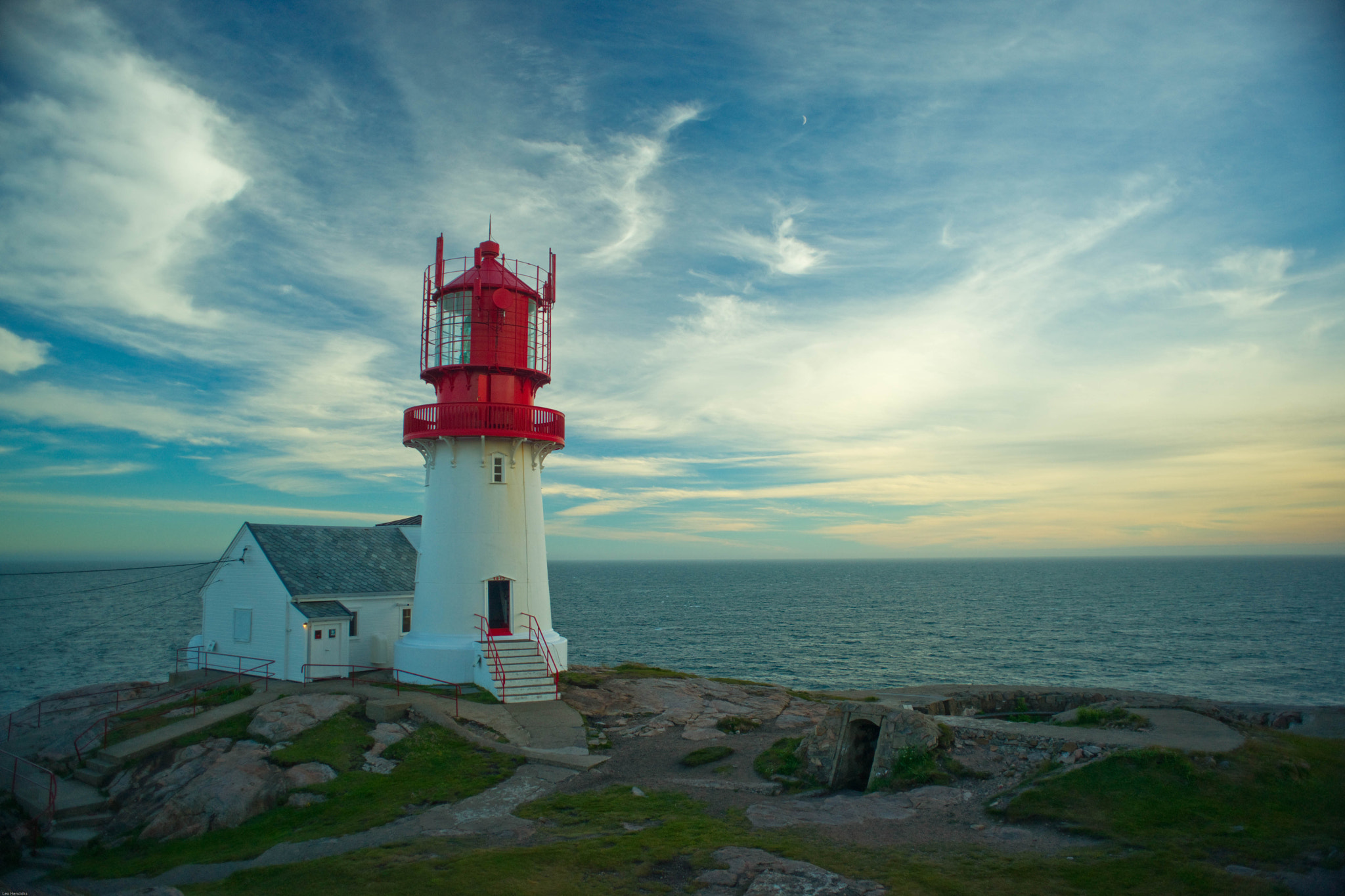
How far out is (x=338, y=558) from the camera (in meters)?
28.2

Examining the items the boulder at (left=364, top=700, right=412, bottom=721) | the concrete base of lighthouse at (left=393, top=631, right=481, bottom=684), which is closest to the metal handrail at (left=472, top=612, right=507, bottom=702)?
the concrete base of lighthouse at (left=393, top=631, right=481, bottom=684)

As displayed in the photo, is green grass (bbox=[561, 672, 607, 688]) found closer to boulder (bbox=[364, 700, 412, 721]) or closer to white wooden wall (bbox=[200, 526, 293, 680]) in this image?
boulder (bbox=[364, 700, 412, 721])

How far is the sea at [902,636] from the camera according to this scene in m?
48.2

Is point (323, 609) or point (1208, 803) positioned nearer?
point (1208, 803)

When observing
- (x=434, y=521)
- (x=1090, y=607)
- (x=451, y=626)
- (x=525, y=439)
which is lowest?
(x=1090, y=607)

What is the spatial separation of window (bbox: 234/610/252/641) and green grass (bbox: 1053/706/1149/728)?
85.4 ft

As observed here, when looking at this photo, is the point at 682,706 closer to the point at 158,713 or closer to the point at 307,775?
the point at 307,775

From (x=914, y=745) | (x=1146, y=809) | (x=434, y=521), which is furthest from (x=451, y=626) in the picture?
(x=1146, y=809)

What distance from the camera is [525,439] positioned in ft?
85.2

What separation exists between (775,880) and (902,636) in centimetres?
6230

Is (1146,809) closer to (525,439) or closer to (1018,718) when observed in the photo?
(1018,718)

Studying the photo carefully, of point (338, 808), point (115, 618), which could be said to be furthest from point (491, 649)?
point (115, 618)

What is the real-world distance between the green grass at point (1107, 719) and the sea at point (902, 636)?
2860 cm

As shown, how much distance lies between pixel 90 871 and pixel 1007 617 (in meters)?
85.2
